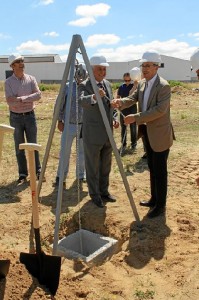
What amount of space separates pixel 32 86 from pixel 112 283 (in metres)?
3.46

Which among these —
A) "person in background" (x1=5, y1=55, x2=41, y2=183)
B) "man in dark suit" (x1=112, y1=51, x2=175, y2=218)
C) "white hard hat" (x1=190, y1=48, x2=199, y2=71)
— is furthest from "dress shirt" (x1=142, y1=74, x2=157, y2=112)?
"person in background" (x1=5, y1=55, x2=41, y2=183)

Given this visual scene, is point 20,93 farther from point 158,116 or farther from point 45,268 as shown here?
point 45,268

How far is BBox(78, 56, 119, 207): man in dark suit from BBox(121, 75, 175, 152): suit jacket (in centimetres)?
49

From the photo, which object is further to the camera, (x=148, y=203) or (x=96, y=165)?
(x=148, y=203)

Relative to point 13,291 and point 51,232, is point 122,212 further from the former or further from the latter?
point 13,291

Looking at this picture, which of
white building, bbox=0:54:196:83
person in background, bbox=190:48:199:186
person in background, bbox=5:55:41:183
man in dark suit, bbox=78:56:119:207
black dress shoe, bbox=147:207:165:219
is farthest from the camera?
white building, bbox=0:54:196:83

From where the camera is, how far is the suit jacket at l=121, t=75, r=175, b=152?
4.23 metres

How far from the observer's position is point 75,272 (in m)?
3.68

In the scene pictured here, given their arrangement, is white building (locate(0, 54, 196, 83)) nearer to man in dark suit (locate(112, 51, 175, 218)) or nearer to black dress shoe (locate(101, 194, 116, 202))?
black dress shoe (locate(101, 194, 116, 202))

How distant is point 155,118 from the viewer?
4.25 metres

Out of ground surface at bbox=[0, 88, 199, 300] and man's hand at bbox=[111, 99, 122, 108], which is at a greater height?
man's hand at bbox=[111, 99, 122, 108]

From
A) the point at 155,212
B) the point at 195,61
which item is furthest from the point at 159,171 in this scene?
the point at 195,61

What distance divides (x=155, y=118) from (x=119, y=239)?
145 centimetres

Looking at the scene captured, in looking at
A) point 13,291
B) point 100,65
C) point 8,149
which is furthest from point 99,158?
point 8,149
